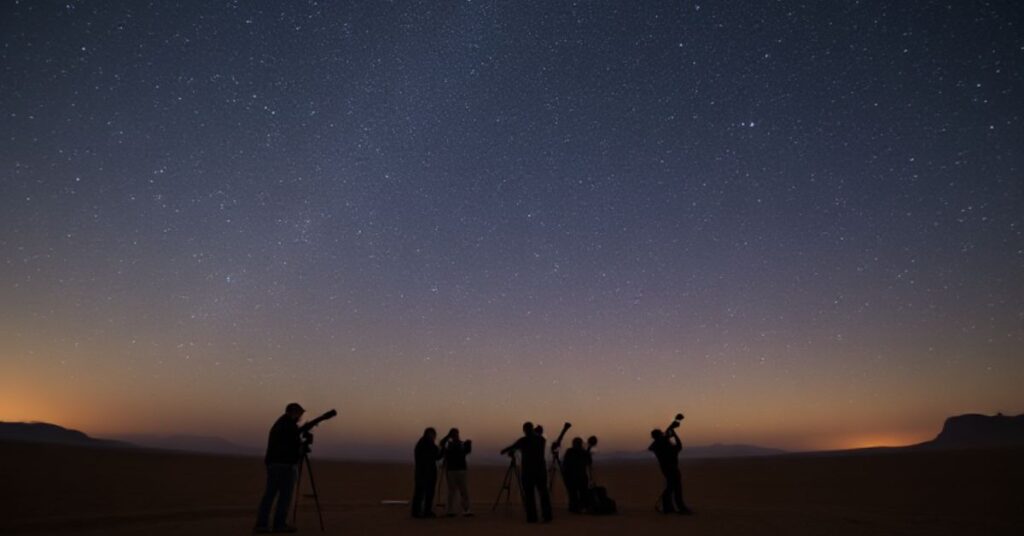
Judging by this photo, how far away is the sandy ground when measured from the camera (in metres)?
11.7

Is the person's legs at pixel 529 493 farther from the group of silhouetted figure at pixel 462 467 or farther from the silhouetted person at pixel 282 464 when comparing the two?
the silhouetted person at pixel 282 464

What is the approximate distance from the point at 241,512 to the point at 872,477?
28090mm

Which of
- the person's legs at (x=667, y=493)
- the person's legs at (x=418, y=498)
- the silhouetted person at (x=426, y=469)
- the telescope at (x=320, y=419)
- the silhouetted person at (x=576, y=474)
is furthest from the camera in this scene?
the silhouetted person at (x=576, y=474)

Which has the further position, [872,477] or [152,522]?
[872,477]

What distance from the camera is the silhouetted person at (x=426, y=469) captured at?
13.1m

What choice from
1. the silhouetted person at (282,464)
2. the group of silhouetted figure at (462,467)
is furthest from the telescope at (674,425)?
the silhouetted person at (282,464)

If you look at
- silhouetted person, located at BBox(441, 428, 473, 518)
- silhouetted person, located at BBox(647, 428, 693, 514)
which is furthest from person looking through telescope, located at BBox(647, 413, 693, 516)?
silhouetted person, located at BBox(441, 428, 473, 518)

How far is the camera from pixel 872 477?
27.8m

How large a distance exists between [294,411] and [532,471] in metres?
5.08

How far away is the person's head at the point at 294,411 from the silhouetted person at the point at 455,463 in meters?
4.12

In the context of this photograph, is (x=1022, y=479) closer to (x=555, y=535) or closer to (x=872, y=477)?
(x=872, y=477)

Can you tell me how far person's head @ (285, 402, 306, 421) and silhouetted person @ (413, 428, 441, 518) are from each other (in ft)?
11.2

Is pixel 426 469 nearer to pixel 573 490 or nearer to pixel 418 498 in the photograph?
pixel 418 498

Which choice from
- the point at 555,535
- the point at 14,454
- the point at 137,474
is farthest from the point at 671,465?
the point at 14,454
